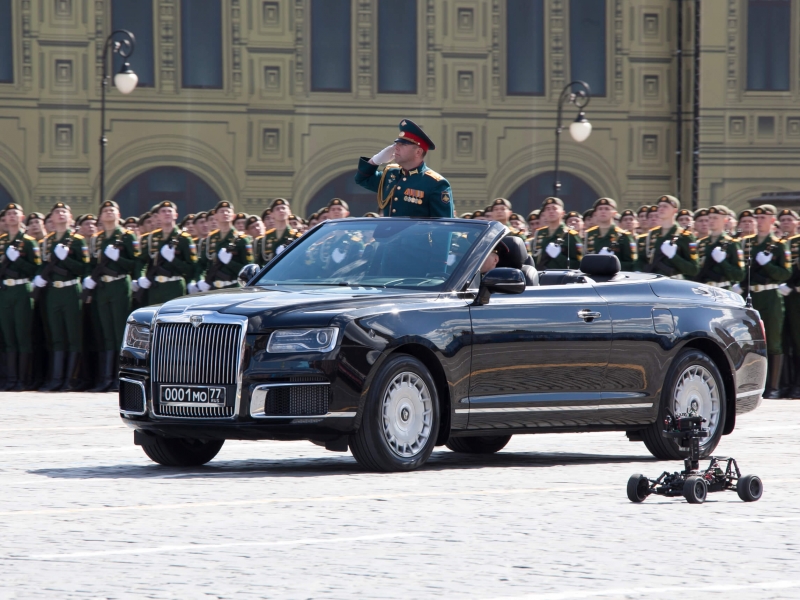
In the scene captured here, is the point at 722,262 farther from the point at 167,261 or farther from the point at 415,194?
the point at 415,194

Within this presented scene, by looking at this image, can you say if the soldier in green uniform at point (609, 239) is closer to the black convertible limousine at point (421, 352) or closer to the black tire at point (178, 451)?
the black convertible limousine at point (421, 352)

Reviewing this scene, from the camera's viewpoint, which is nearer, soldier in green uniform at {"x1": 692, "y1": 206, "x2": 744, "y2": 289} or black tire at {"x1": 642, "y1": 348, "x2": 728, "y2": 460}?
black tire at {"x1": 642, "y1": 348, "x2": 728, "y2": 460}

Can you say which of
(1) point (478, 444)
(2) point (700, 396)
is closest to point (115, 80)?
(1) point (478, 444)

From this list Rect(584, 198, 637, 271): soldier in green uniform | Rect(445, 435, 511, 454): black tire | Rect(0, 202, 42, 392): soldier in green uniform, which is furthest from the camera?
Rect(0, 202, 42, 392): soldier in green uniform

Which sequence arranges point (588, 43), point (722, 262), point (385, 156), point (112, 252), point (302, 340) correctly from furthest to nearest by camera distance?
1. point (588, 43)
2. point (112, 252)
3. point (722, 262)
4. point (385, 156)
5. point (302, 340)

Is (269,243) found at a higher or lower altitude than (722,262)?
higher

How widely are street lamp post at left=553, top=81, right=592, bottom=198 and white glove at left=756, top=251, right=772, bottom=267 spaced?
16.7 m

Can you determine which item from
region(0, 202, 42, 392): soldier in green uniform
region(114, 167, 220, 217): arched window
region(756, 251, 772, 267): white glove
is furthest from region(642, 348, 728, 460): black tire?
region(114, 167, 220, 217): arched window

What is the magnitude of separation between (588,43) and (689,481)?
1286 inches

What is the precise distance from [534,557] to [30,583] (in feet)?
6.73

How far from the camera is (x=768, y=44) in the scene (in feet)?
136

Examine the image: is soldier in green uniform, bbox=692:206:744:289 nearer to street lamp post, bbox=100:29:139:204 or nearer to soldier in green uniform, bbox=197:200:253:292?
soldier in green uniform, bbox=197:200:253:292

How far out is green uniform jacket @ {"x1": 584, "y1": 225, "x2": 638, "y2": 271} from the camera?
1988 cm

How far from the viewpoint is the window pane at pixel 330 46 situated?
39.9 metres
